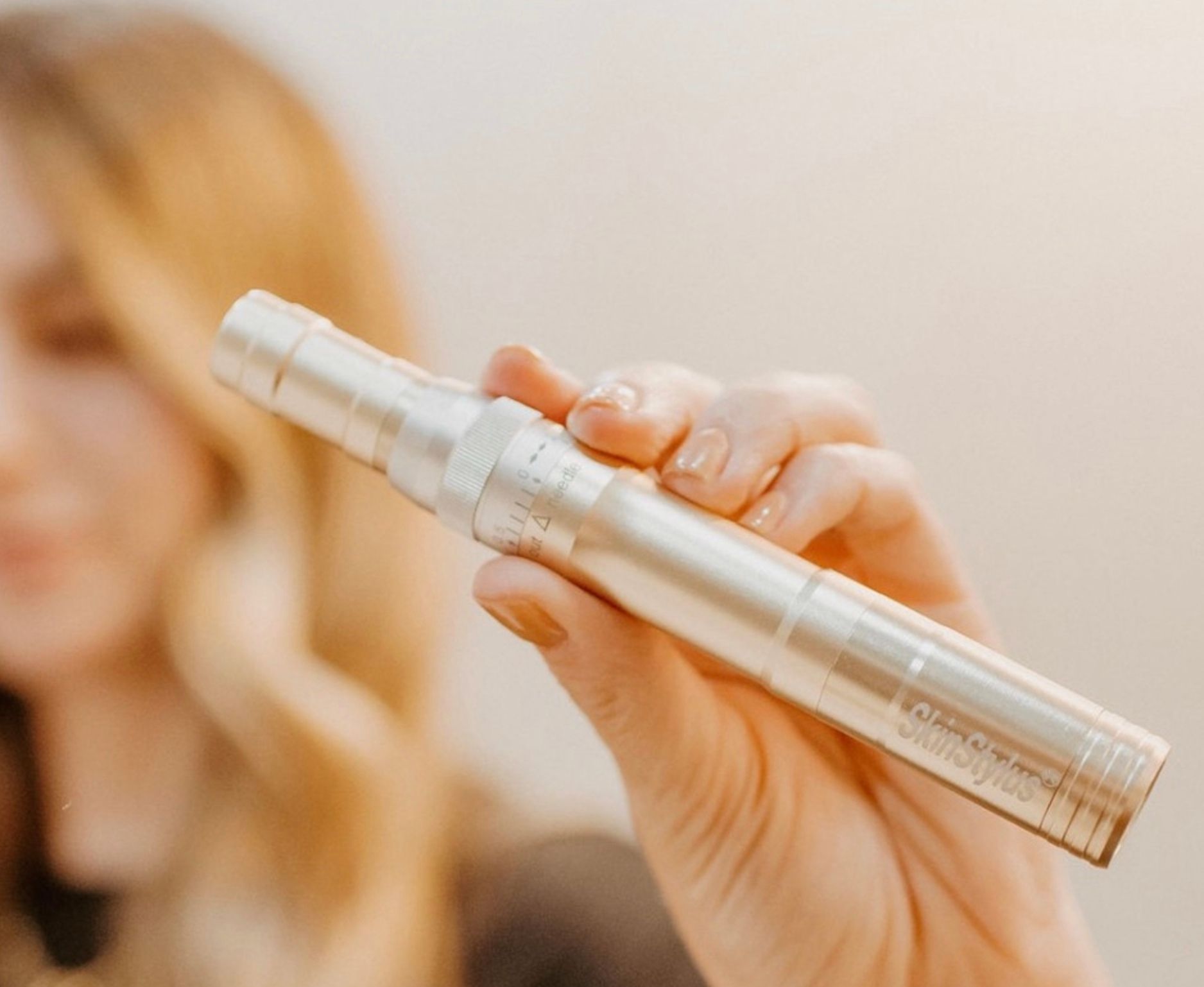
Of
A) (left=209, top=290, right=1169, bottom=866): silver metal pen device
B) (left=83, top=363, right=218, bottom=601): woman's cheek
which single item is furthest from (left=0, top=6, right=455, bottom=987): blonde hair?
(left=209, top=290, right=1169, bottom=866): silver metal pen device

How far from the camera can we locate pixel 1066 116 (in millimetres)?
585

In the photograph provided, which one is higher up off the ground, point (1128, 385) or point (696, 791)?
point (1128, 385)

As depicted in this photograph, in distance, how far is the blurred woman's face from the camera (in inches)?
20.9

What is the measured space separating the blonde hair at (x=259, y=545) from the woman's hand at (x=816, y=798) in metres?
0.21

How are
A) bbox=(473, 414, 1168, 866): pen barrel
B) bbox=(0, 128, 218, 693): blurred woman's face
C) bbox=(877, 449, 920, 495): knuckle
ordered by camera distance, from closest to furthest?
bbox=(473, 414, 1168, 866): pen barrel
bbox=(877, 449, 920, 495): knuckle
bbox=(0, 128, 218, 693): blurred woman's face

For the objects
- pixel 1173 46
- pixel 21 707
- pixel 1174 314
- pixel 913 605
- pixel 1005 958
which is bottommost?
pixel 21 707

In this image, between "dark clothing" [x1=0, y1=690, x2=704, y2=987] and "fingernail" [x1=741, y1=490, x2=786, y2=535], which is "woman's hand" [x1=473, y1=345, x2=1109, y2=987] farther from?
"dark clothing" [x1=0, y1=690, x2=704, y2=987]

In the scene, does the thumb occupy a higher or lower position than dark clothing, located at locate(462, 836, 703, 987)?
higher

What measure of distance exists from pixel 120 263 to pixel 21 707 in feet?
0.81

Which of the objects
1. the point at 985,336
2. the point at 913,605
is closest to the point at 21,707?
the point at 913,605

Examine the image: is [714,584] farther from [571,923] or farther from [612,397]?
[571,923]

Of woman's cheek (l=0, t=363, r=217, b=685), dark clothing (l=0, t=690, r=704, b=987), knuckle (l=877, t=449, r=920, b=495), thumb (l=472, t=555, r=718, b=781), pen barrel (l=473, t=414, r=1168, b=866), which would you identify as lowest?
dark clothing (l=0, t=690, r=704, b=987)

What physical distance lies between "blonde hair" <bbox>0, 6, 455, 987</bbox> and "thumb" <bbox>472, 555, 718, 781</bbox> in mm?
226

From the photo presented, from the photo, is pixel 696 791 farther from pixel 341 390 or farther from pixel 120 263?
pixel 120 263
